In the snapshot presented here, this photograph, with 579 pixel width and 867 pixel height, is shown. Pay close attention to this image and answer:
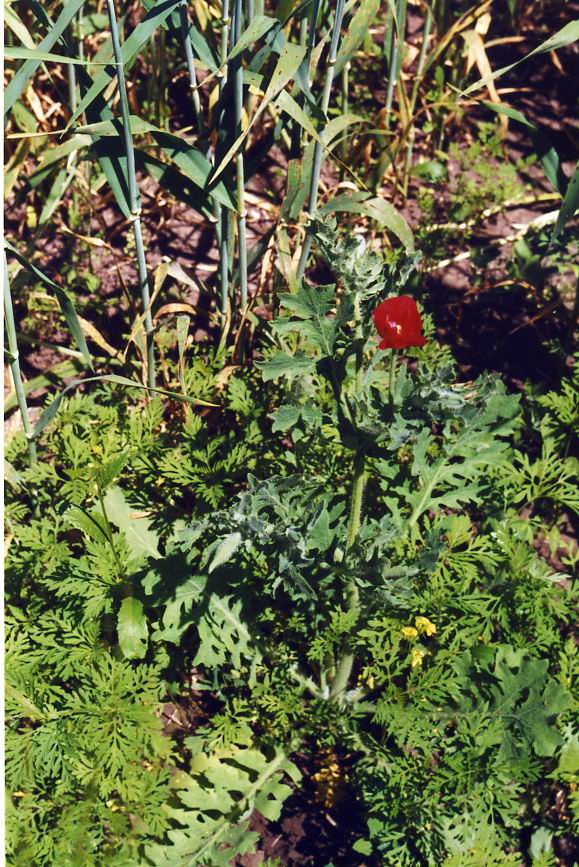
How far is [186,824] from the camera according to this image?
2.64m

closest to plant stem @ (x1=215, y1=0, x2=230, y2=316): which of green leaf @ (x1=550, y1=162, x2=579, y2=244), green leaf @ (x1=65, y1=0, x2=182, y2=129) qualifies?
green leaf @ (x1=65, y1=0, x2=182, y2=129)

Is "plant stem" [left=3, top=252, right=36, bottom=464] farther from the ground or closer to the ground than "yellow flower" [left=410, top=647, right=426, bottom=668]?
farther from the ground

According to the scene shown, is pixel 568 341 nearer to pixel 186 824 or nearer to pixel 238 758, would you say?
pixel 238 758

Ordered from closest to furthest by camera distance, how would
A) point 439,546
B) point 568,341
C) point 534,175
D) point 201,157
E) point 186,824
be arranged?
1. point 439,546
2. point 186,824
3. point 201,157
4. point 568,341
5. point 534,175

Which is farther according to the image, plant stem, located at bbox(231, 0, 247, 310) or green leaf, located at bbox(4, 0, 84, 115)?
plant stem, located at bbox(231, 0, 247, 310)

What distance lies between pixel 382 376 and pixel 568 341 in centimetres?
150

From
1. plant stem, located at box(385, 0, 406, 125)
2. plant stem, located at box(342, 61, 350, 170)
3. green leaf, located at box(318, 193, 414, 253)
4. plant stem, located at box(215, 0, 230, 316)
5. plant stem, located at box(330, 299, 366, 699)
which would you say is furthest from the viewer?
plant stem, located at box(342, 61, 350, 170)

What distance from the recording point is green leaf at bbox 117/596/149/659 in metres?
2.41

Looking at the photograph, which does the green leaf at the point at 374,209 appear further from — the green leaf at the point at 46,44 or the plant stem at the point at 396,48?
the green leaf at the point at 46,44

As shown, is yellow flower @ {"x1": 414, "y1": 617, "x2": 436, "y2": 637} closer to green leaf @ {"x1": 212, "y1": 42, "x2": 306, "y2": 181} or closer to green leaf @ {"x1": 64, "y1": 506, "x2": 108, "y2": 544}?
green leaf @ {"x1": 64, "y1": 506, "x2": 108, "y2": 544}

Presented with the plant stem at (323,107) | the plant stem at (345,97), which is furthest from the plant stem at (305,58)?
the plant stem at (345,97)

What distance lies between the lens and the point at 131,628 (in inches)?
95.0

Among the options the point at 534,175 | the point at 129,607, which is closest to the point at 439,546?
the point at 129,607

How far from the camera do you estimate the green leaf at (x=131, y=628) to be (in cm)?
241
